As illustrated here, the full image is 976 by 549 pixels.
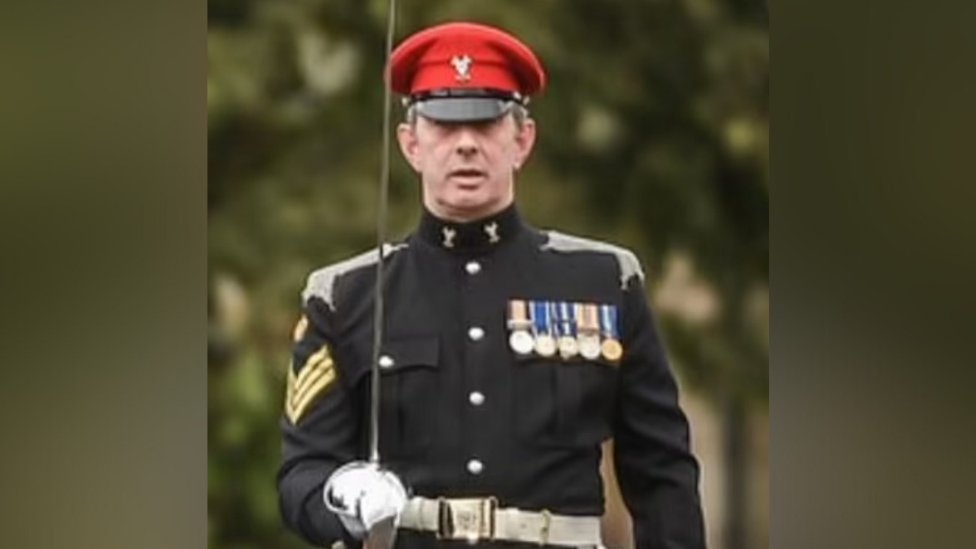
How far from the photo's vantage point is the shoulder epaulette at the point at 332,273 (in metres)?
1.28

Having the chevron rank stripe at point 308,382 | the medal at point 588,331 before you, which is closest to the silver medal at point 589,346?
the medal at point 588,331

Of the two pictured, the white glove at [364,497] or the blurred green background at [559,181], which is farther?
the blurred green background at [559,181]

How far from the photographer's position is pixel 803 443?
4.33 feet

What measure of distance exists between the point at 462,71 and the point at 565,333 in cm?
24

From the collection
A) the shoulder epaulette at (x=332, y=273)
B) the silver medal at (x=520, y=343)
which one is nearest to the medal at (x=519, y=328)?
the silver medal at (x=520, y=343)

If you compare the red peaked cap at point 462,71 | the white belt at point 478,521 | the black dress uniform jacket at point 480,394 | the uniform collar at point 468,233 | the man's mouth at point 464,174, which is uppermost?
the red peaked cap at point 462,71

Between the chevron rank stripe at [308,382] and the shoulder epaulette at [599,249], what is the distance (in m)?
0.21

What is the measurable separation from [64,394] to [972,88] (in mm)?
845

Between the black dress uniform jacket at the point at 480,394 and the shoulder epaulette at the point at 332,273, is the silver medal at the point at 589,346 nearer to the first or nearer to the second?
the black dress uniform jacket at the point at 480,394

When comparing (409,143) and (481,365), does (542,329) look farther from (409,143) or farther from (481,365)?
(409,143)

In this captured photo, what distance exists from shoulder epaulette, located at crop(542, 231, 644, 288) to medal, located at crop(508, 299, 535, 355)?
61mm

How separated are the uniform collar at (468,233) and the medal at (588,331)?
90 mm

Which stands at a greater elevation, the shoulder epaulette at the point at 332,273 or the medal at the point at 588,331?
the shoulder epaulette at the point at 332,273

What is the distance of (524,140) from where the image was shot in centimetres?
129
